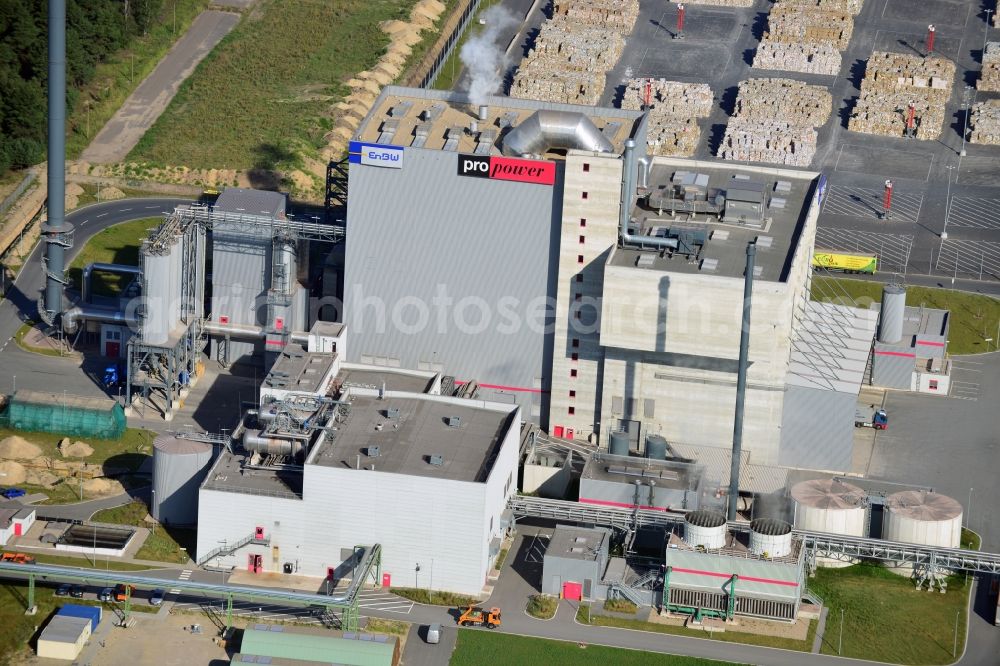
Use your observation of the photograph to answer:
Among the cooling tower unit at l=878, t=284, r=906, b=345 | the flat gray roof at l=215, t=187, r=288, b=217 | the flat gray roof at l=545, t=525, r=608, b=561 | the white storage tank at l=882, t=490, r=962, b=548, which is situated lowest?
the flat gray roof at l=545, t=525, r=608, b=561

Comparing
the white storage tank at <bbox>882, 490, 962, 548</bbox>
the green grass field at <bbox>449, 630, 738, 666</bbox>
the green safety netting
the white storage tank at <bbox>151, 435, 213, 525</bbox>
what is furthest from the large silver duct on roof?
the green grass field at <bbox>449, 630, 738, 666</bbox>

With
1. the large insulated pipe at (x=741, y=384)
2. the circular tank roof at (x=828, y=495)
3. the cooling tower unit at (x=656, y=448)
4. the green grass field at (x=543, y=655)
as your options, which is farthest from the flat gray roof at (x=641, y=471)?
the green grass field at (x=543, y=655)

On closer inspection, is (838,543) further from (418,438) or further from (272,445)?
(272,445)

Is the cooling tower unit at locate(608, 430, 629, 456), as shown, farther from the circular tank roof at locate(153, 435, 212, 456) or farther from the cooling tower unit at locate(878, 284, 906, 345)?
the cooling tower unit at locate(878, 284, 906, 345)

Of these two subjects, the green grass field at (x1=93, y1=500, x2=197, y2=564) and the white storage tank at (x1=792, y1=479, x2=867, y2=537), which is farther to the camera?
the white storage tank at (x1=792, y1=479, x2=867, y2=537)

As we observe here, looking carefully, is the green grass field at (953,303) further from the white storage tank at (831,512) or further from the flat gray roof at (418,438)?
the flat gray roof at (418,438)

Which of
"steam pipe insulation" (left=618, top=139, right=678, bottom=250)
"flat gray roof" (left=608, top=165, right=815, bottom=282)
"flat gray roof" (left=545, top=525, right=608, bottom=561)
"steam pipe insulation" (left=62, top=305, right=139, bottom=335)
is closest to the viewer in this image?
"flat gray roof" (left=545, top=525, right=608, bottom=561)

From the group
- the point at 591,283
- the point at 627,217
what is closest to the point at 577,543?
the point at 591,283
